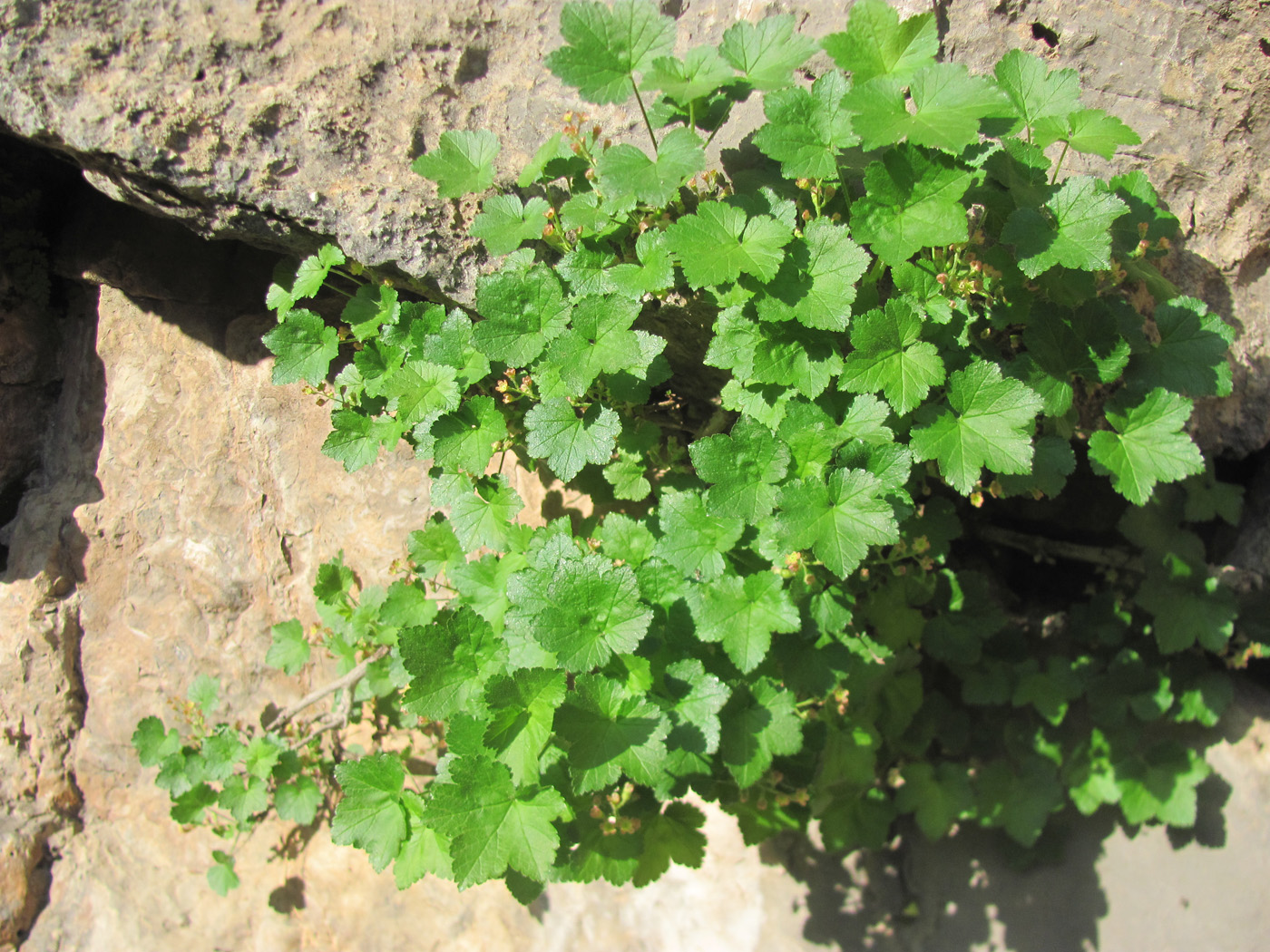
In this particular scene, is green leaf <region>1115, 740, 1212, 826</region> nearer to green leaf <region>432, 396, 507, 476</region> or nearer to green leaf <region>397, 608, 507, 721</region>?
green leaf <region>397, 608, 507, 721</region>

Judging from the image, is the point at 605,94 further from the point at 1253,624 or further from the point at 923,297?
the point at 1253,624

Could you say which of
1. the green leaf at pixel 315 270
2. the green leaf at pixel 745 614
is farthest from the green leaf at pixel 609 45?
the green leaf at pixel 745 614

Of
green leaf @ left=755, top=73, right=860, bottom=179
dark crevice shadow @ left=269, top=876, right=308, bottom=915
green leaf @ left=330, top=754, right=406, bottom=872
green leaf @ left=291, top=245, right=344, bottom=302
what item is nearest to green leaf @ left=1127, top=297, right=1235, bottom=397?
green leaf @ left=755, top=73, right=860, bottom=179

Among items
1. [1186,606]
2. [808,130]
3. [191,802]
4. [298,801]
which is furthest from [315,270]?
[1186,606]

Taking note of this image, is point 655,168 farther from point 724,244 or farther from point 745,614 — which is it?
point 745,614

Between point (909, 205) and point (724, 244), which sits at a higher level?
point (909, 205)

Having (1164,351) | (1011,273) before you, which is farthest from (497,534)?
(1164,351)
